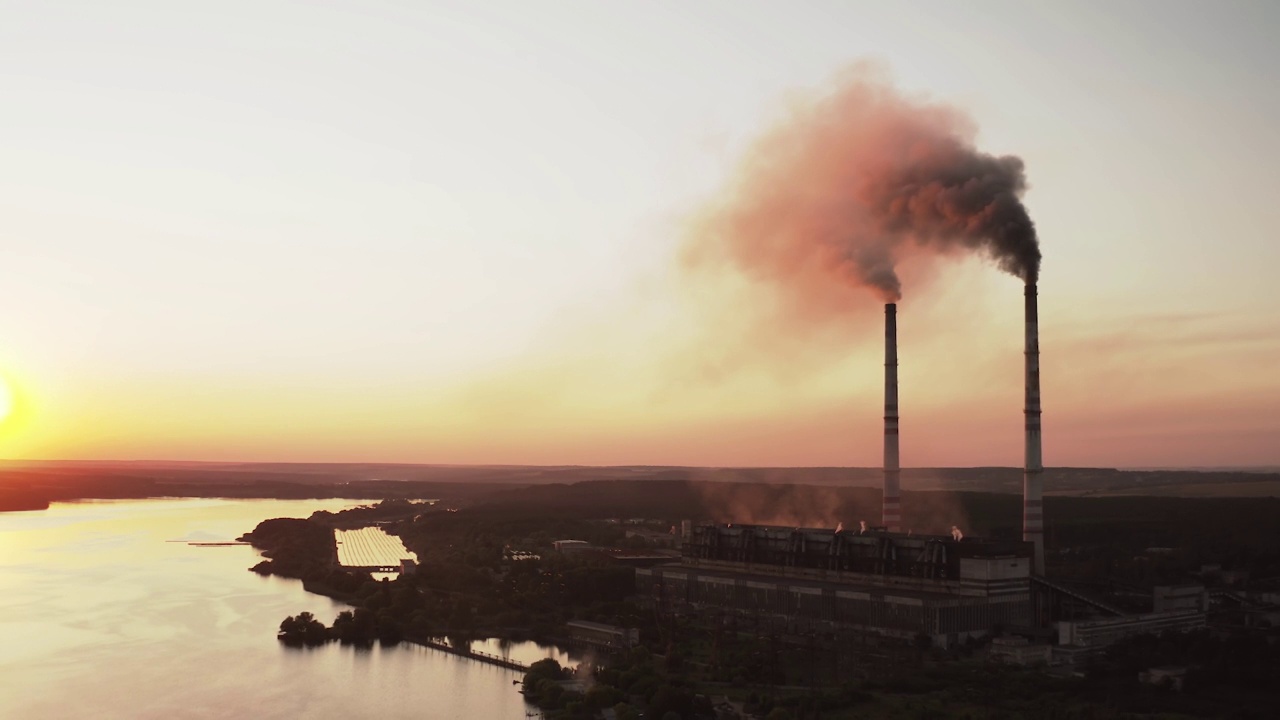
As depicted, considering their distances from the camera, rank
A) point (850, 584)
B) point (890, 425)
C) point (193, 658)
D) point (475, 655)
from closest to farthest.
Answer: point (193, 658) → point (475, 655) → point (850, 584) → point (890, 425)

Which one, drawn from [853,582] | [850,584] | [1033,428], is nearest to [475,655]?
[850,584]

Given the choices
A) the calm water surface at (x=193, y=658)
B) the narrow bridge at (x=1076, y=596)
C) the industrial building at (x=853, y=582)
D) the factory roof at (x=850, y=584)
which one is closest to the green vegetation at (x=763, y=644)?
the industrial building at (x=853, y=582)

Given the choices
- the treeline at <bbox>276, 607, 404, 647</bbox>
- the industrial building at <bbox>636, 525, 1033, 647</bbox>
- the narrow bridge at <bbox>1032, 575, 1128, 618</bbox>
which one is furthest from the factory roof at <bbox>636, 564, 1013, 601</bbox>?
the treeline at <bbox>276, 607, 404, 647</bbox>

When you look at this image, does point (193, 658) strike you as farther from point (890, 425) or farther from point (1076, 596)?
point (1076, 596)

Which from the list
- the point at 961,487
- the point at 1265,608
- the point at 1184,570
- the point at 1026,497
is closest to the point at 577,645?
the point at 1026,497

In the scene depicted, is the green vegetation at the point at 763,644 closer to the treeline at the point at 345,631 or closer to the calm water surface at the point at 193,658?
the treeline at the point at 345,631
